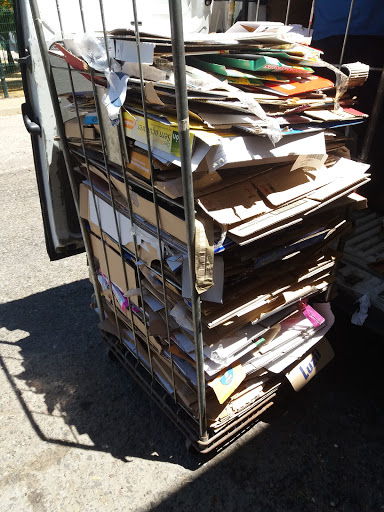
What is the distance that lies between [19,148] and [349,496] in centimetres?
696

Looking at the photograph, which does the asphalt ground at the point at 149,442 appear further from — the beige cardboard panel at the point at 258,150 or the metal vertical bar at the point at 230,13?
the metal vertical bar at the point at 230,13

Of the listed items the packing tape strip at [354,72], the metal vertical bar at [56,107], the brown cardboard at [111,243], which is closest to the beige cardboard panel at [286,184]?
the packing tape strip at [354,72]

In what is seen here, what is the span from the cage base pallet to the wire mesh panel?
0.04 feet

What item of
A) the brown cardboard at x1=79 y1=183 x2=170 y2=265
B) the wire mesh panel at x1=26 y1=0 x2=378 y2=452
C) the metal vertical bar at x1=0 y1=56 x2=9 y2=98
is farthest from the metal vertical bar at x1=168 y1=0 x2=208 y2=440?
the metal vertical bar at x1=0 y1=56 x2=9 y2=98

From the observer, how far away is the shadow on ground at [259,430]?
6.29ft

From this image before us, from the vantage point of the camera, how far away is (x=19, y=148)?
696 cm

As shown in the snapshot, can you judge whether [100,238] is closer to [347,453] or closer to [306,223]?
[306,223]

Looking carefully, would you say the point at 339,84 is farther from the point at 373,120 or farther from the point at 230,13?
the point at 230,13

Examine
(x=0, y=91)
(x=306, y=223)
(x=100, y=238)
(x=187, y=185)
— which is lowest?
(x=0, y=91)

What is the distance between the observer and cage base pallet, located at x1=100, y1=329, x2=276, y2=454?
1.99 metres

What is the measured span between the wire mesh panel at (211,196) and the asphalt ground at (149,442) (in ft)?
0.60

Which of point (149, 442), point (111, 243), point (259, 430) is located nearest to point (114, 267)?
point (111, 243)

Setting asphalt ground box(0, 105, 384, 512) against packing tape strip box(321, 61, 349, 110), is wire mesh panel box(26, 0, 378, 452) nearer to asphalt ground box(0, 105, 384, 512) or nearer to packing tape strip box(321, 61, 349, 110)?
packing tape strip box(321, 61, 349, 110)

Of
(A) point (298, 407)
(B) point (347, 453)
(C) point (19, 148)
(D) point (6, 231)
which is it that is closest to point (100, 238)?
(A) point (298, 407)
